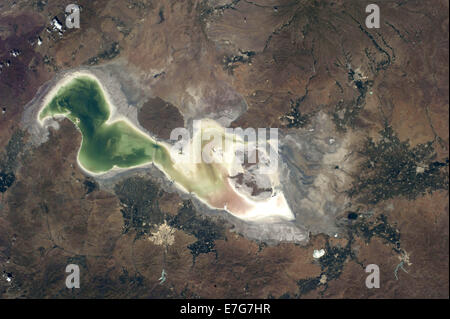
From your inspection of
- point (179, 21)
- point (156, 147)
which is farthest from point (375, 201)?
point (179, 21)

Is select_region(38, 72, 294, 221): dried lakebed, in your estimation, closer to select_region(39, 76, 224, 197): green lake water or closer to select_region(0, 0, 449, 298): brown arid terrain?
select_region(39, 76, 224, 197): green lake water

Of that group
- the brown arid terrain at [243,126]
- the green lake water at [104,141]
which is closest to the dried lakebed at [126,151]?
the green lake water at [104,141]

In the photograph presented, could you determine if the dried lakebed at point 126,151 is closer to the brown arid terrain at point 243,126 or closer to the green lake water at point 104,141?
the green lake water at point 104,141

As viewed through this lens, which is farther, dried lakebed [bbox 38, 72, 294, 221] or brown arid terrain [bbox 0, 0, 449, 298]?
dried lakebed [bbox 38, 72, 294, 221]

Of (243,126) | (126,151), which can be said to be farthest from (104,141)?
(243,126)

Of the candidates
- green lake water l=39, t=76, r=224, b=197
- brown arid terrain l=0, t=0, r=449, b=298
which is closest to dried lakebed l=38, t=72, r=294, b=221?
green lake water l=39, t=76, r=224, b=197

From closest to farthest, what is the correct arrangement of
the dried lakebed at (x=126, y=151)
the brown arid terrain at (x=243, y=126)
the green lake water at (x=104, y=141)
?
the brown arid terrain at (x=243, y=126), the dried lakebed at (x=126, y=151), the green lake water at (x=104, y=141)

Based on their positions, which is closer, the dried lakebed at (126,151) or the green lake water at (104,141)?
the dried lakebed at (126,151)

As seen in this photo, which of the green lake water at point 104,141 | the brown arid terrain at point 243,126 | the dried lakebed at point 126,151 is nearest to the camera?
the brown arid terrain at point 243,126

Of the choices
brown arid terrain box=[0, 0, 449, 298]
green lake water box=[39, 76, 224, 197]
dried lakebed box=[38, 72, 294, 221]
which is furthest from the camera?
green lake water box=[39, 76, 224, 197]
